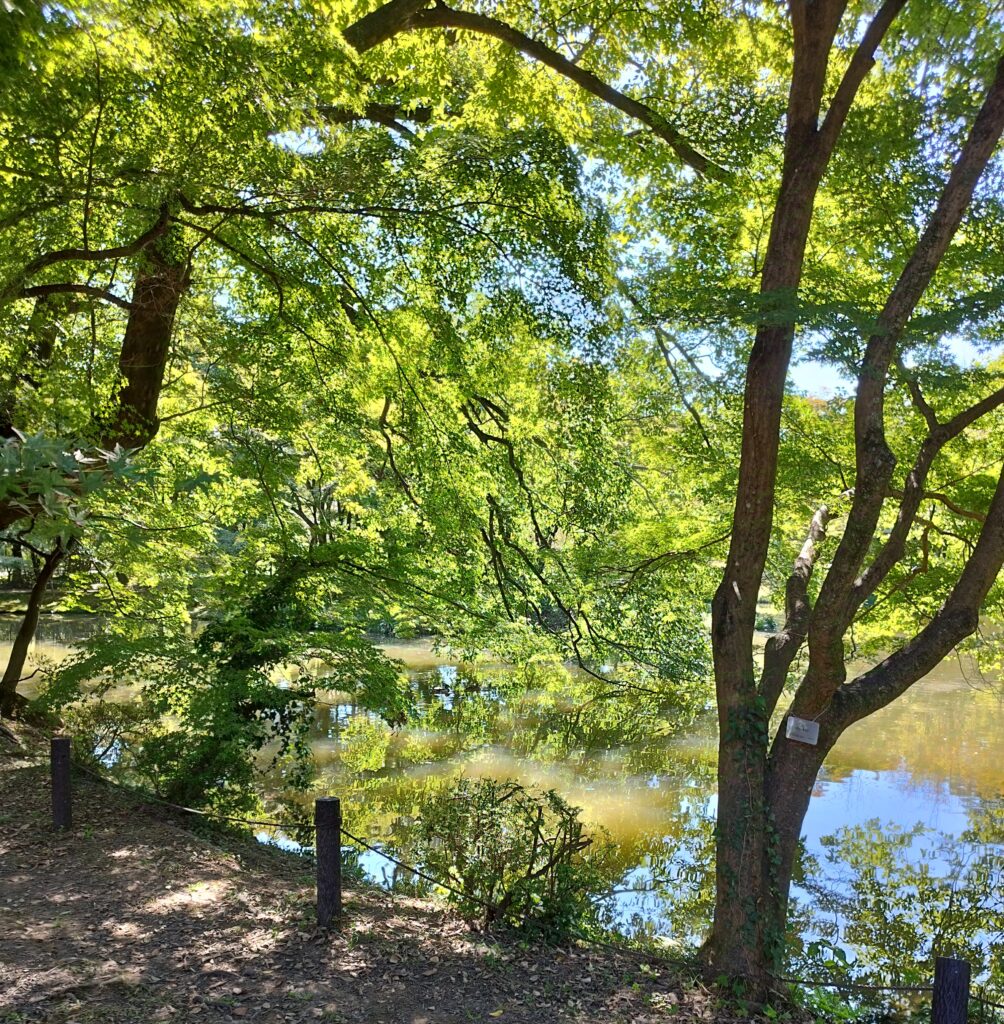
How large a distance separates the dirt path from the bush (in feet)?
0.64

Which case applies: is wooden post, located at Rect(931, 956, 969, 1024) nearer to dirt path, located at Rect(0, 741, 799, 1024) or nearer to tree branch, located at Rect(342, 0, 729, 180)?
dirt path, located at Rect(0, 741, 799, 1024)

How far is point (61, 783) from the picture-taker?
581cm

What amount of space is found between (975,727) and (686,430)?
10.5 metres

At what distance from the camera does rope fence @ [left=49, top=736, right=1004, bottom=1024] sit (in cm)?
310

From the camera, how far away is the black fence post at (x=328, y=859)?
4.50m

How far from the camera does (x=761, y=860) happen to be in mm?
4512

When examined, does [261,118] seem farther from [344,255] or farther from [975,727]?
[975,727]

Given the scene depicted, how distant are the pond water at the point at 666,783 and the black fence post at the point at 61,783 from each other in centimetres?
257

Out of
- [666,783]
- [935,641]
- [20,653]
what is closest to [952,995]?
[935,641]

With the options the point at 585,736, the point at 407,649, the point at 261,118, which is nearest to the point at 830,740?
the point at 261,118

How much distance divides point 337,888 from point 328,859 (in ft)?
0.69

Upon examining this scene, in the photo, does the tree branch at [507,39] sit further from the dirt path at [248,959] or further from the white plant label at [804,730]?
the dirt path at [248,959]

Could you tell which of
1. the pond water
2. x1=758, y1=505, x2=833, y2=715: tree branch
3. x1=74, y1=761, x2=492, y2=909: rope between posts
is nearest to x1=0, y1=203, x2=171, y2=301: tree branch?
x1=74, y1=761, x2=492, y2=909: rope between posts

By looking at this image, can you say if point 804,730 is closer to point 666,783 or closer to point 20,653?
point 666,783
